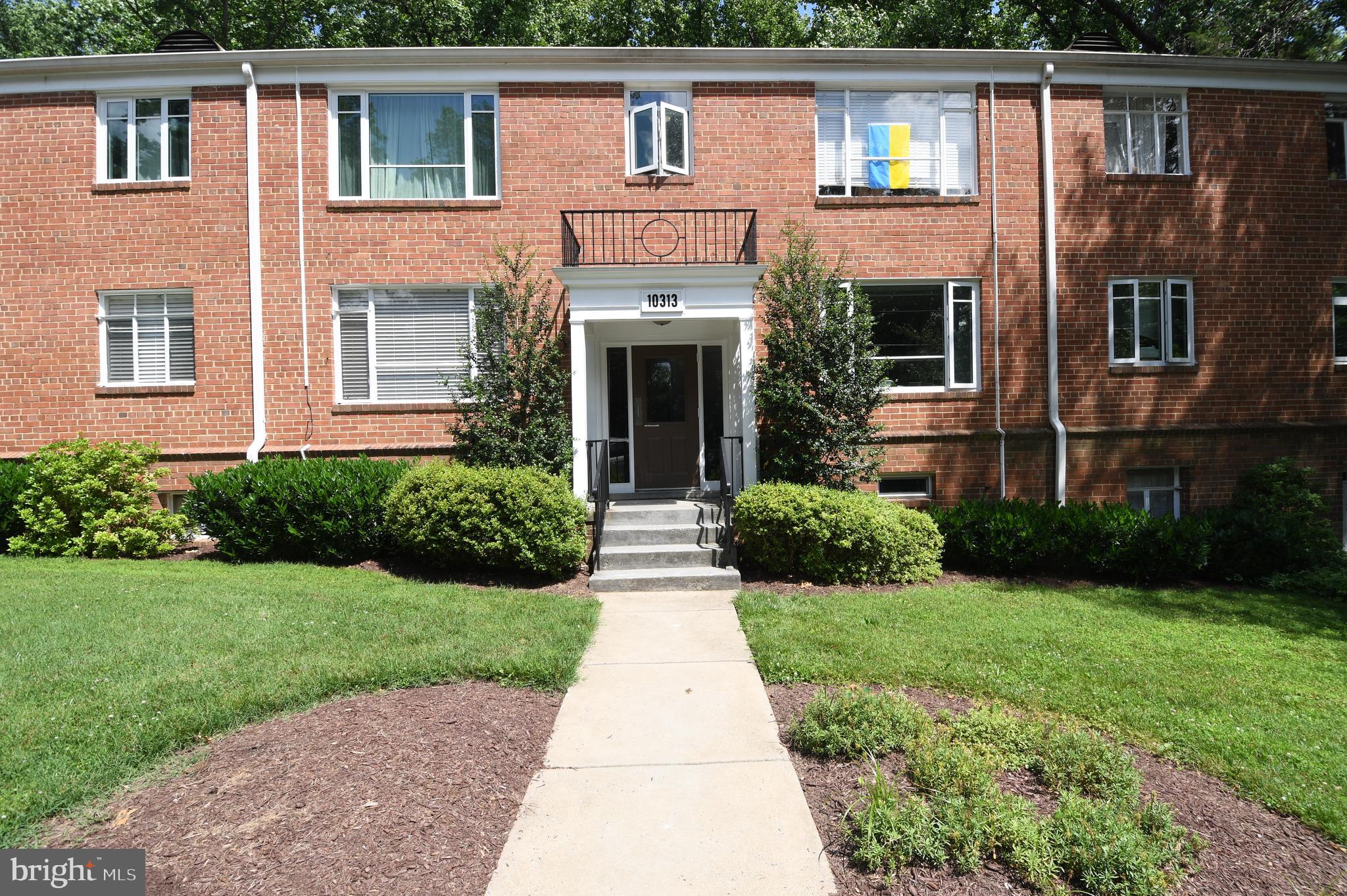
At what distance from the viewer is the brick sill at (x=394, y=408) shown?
11.1m

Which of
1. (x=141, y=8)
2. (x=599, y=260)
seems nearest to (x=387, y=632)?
(x=599, y=260)

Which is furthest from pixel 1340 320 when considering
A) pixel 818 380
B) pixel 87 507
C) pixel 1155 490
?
pixel 87 507

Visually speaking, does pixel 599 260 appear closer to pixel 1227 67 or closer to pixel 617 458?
pixel 617 458

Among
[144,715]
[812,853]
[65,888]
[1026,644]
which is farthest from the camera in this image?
[1026,644]

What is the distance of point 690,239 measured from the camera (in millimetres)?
11344

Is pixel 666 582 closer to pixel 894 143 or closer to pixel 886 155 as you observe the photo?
pixel 886 155

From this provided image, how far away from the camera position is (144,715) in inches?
178

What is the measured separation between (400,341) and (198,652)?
6.41 m

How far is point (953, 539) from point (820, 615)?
127 inches

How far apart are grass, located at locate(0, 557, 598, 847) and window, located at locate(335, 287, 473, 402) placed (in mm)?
3328

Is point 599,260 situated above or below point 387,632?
above

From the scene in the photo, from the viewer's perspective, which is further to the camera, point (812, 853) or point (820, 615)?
point (820, 615)

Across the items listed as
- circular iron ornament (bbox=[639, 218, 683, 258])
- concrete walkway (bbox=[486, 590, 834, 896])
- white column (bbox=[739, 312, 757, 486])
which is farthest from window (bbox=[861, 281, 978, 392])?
concrete walkway (bbox=[486, 590, 834, 896])

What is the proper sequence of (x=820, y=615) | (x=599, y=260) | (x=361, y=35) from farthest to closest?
(x=361, y=35) → (x=599, y=260) → (x=820, y=615)
